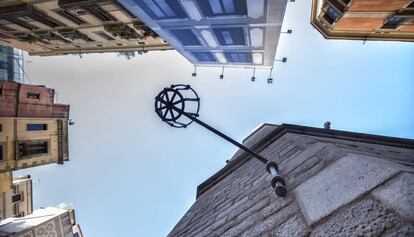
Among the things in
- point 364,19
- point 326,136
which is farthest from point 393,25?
point 326,136

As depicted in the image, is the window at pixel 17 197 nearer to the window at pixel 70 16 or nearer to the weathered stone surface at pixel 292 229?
the window at pixel 70 16

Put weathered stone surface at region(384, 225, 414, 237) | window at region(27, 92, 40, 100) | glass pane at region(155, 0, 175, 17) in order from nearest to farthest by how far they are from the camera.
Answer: weathered stone surface at region(384, 225, 414, 237) < glass pane at region(155, 0, 175, 17) < window at region(27, 92, 40, 100)

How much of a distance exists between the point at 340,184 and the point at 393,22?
1799 centimetres

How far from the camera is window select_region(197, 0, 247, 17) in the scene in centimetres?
1122

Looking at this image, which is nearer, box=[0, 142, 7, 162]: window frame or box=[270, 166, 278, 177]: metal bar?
box=[270, 166, 278, 177]: metal bar

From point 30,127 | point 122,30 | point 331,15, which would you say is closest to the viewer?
point 122,30

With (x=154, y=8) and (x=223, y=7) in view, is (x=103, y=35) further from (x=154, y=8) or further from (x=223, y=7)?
(x=223, y=7)

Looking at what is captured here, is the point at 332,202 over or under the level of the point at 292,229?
over

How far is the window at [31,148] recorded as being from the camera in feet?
64.2

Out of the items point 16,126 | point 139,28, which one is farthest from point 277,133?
point 16,126

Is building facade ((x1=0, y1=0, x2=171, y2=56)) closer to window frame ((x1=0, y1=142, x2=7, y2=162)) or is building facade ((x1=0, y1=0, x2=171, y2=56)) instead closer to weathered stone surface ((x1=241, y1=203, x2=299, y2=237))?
window frame ((x1=0, y1=142, x2=7, y2=162))

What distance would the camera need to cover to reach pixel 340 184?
190cm

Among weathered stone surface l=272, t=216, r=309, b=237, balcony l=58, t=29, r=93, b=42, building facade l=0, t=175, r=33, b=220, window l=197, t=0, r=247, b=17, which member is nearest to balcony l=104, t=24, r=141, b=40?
balcony l=58, t=29, r=93, b=42

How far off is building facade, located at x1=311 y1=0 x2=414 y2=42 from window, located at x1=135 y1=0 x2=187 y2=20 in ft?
32.7
